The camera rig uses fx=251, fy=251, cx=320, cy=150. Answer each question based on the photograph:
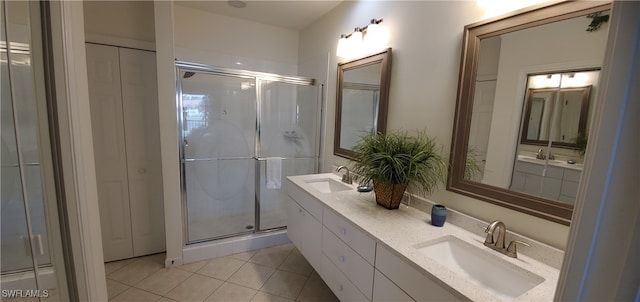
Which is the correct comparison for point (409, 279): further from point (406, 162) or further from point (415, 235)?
point (406, 162)

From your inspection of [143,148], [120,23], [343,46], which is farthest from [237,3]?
[143,148]

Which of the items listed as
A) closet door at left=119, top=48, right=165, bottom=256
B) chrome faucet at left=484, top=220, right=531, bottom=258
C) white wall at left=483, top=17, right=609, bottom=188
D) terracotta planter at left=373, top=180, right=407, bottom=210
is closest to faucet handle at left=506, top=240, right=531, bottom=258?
chrome faucet at left=484, top=220, right=531, bottom=258

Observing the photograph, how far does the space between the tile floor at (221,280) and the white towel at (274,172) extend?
0.75 metres

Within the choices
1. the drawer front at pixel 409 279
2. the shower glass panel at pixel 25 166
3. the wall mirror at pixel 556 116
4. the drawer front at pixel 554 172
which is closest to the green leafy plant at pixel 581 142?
the wall mirror at pixel 556 116

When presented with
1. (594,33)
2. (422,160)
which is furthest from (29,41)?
(594,33)

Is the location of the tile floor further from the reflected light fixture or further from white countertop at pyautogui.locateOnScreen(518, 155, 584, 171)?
the reflected light fixture

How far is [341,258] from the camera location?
1.56 meters

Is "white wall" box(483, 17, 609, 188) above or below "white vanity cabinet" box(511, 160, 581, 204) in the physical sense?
above

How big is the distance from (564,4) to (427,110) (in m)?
0.76

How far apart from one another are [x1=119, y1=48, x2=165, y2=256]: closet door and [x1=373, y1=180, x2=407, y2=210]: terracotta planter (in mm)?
2109

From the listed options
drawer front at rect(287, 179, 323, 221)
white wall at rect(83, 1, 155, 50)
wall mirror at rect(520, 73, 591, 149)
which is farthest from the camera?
white wall at rect(83, 1, 155, 50)

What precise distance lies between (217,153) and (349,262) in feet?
6.14

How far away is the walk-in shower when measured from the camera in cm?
248

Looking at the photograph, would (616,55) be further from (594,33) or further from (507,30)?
(507,30)
